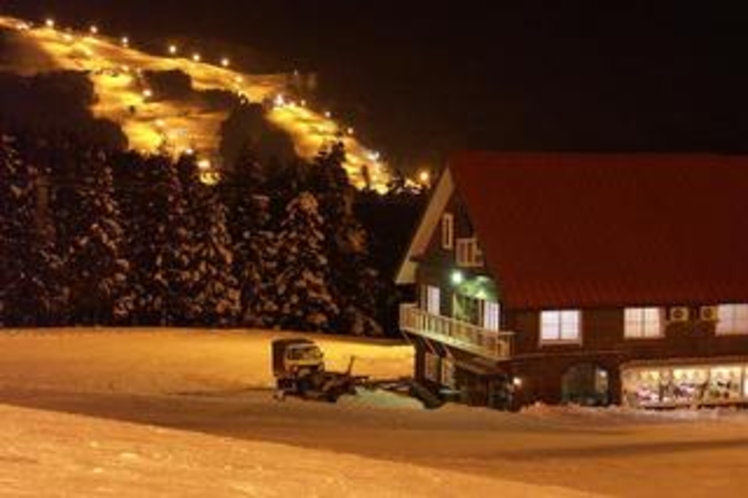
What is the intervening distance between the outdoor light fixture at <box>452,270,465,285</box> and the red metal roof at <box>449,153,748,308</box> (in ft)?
7.53

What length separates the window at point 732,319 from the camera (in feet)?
135

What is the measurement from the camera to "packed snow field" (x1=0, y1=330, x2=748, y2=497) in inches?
563

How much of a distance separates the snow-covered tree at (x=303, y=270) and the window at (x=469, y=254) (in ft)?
58.4

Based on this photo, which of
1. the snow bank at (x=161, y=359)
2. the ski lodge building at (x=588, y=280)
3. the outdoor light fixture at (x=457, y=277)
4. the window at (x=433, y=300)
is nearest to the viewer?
the ski lodge building at (x=588, y=280)

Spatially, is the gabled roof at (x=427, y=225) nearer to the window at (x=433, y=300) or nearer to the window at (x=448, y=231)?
the window at (x=448, y=231)

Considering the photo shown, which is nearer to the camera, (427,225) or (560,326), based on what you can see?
(560,326)

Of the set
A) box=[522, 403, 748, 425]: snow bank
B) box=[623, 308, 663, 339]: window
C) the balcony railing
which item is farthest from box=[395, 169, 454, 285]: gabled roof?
box=[522, 403, 748, 425]: snow bank

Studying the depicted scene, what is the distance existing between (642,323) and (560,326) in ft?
8.73

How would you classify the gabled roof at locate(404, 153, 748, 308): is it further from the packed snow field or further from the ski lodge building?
the packed snow field

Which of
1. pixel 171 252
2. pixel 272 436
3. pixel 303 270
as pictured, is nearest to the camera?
pixel 272 436

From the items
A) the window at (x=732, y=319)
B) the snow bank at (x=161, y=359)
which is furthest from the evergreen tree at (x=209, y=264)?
the window at (x=732, y=319)

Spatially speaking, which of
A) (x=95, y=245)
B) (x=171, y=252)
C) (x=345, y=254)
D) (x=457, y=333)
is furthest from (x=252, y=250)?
(x=457, y=333)

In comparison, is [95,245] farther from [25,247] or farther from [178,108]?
[178,108]

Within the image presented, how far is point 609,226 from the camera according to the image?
41969 millimetres
